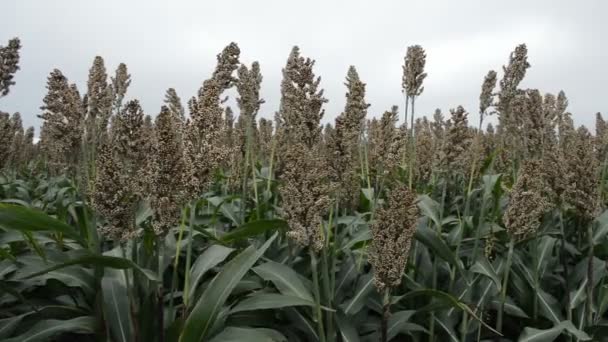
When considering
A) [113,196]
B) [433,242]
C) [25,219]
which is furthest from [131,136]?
[433,242]

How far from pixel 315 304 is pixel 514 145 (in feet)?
16.4

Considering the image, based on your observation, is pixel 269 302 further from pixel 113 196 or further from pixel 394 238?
pixel 113 196

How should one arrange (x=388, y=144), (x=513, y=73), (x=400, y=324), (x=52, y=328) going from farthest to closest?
(x=513, y=73)
(x=388, y=144)
(x=400, y=324)
(x=52, y=328)

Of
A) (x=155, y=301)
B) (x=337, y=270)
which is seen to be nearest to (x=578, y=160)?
(x=337, y=270)

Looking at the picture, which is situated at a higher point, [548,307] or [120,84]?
[120,84]

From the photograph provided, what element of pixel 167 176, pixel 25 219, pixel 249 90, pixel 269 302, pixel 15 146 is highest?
pixel 249 90

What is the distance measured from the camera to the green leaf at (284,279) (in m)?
2.83

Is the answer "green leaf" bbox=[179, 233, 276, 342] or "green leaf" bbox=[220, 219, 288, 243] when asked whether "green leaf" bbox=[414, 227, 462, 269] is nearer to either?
"green leaf" bbox=[220, 219, 288, 243]

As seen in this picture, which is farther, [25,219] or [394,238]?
[394,238]

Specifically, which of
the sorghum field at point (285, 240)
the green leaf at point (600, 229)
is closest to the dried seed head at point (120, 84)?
the sorghum field at point (285, 240)

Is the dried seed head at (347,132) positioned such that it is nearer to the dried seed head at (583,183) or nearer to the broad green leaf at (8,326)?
the dried seed head at (583,183)

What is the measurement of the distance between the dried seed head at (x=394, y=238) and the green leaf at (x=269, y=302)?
1.30 ft

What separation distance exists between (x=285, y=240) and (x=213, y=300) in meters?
1.88

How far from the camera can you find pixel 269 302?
252 cm
